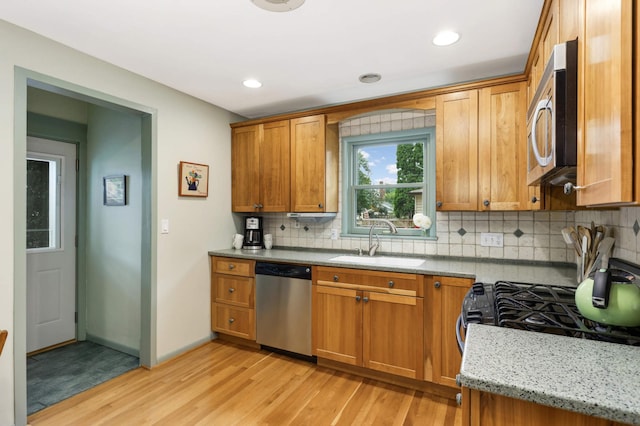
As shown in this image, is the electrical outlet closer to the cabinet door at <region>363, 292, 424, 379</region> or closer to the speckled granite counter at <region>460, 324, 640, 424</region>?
the cabinet door at <region>363, 292, 424, 379</region>

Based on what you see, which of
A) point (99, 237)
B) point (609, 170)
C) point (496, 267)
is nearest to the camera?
point (609, 170)

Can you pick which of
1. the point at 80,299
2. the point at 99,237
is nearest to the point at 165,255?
the point at 99,237

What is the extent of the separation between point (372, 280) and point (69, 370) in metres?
2.60

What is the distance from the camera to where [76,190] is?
3.38 meters

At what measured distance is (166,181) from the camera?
2.94 meters

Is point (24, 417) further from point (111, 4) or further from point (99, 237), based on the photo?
point (111, 4)

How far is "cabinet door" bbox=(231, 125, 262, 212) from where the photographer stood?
3512 millimetres

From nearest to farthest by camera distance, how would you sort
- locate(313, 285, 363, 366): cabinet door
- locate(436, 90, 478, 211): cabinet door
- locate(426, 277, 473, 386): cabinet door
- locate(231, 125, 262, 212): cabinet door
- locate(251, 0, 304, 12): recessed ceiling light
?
locate(251, 0, 304, 12): recessed ceiling light < locate(426, 277, 473, 386): cabinet door < locate(436, 90, 478, 211): cabinet door < locate(313, 285, 363, 366): cabinet door < locate(231, 125, 262, 212): cabinet door

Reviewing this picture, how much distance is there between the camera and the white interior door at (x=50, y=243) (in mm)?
3047

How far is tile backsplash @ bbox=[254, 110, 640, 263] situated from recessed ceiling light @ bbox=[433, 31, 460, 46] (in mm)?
836

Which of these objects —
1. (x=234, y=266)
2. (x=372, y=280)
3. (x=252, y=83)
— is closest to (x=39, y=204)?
(x=234, y=266)

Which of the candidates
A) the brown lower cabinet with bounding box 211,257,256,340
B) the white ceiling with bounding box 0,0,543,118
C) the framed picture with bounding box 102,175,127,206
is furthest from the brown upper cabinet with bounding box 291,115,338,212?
the framed picture with bounding box 102,175,127,206

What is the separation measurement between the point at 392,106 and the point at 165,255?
2.35 meters

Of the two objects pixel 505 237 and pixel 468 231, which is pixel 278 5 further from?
pixel 505 237
